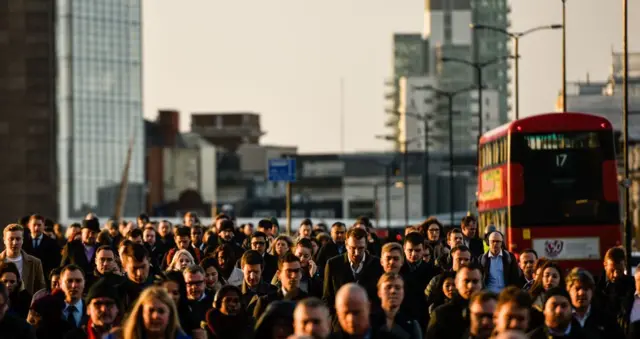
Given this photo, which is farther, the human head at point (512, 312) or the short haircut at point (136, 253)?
the short haircut at point (136, 253)

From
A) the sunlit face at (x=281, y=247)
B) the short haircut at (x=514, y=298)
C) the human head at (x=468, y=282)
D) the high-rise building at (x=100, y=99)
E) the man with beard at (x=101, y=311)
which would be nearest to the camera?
the short haircut at (x=514, y=298)

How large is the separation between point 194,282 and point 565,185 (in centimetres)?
2335

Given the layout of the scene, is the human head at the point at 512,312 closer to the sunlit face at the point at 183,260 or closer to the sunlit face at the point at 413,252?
the sunlit face at the point at 183,260

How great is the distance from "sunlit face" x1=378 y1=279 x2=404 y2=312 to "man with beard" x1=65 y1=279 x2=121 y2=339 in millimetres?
1799

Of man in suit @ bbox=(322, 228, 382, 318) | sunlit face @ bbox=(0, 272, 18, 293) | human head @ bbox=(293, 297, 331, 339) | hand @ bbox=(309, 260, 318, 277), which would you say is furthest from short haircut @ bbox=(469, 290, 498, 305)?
hand @ bbox=(309, 260, 318, 277)

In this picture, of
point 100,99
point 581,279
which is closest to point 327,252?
point 581,279

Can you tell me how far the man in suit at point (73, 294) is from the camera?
16250 millimetres

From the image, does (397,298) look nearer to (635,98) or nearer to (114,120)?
(635,98)

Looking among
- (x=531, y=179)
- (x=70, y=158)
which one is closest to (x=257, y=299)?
(x=531, y=179)

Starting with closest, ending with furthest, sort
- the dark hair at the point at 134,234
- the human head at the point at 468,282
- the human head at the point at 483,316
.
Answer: the human head at the point at 483,316, the human head at the point at 468,282, the dark hair at the point at 134,234

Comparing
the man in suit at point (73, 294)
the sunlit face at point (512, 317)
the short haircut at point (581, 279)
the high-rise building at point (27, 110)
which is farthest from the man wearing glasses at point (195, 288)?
the high-rise building at point (27, 110)

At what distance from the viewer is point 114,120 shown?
187875 mm

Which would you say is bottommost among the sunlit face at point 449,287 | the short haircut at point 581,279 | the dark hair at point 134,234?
the sunlit face at point 449,287

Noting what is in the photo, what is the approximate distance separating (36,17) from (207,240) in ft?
342
